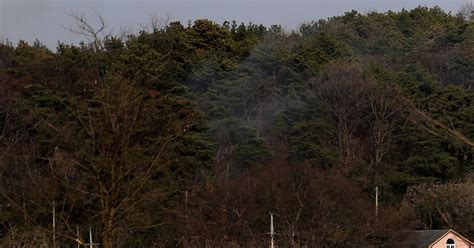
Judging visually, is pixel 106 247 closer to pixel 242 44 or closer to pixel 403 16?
pixel 242 44

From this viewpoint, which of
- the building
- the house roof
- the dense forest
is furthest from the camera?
the building

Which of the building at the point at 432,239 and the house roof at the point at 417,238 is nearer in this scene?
the house roof at the point at 417,238

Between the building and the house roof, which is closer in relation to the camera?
the house roof

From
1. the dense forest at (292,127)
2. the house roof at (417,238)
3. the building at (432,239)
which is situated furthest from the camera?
the building at (432,239)

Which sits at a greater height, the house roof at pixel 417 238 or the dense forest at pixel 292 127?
the dense forest at pixel 292 127

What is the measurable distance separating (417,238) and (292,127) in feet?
37.6

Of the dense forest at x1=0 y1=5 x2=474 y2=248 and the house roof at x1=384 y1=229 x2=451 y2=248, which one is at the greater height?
the dense forest at x1=0 y1=5 x2=474 y2=248

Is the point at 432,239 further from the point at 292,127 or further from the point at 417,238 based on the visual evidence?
the point at 292,127

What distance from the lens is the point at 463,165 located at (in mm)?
45438

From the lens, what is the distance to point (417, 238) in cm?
3888

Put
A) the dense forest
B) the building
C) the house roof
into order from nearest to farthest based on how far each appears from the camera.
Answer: the dense forest, the house roof, the building

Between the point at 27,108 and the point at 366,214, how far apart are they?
16.9m

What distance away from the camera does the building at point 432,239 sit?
125 ft

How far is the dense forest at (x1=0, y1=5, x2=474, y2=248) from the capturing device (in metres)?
34.8
